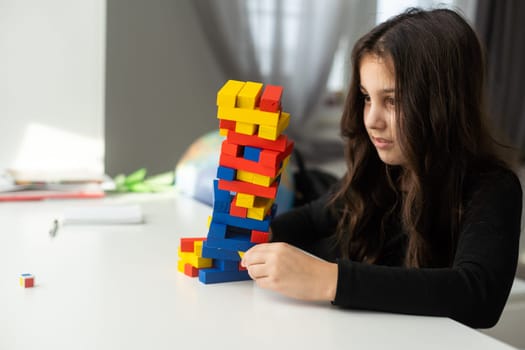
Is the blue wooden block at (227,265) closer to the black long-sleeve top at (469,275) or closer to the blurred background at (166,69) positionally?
the black long-sleeve top at (469,275)

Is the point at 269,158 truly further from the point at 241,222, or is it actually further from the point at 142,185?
the point at 142,185

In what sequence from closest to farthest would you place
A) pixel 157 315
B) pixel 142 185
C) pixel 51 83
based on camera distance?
pixel 157 315
pixel 142 185
pixel 51 83

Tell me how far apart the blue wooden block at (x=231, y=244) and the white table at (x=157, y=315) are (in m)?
0.07

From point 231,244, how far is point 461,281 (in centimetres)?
38

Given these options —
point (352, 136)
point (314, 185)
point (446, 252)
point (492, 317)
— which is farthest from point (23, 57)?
point (492, 317)

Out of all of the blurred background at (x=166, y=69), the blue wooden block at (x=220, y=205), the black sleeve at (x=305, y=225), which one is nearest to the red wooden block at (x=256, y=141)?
the blue wooden block at (x=220, y=205)

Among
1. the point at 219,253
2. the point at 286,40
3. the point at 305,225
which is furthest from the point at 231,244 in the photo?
the point at 286,40

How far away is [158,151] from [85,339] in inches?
81.6

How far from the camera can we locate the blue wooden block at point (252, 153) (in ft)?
3.73

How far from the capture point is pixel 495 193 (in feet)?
4.04

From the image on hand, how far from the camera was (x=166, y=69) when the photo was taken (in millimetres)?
2928

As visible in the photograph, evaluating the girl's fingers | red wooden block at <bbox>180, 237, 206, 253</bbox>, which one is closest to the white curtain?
red wooden block at <bbox>180, 237, 206, 253</bbox>

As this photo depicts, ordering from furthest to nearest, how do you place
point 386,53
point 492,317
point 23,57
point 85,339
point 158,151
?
point 158,151 < point 23,57 < point 386,53 < point 492,317 < point 85,339

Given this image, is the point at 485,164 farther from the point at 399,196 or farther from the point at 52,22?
the point at 52,22
